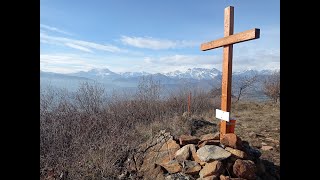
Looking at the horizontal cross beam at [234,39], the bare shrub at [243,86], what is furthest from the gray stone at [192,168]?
the bare shrub at [243,86]

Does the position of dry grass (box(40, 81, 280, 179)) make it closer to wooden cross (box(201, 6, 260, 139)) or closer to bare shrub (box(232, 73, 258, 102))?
wooden cross (box(201, 6, 260, 139))

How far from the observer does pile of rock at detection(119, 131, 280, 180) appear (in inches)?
161

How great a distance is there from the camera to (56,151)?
193 inches

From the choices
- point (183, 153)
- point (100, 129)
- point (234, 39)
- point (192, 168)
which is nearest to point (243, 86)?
point (100, 129)

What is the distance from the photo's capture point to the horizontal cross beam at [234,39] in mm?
4072

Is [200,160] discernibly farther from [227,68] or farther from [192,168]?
[227,68]

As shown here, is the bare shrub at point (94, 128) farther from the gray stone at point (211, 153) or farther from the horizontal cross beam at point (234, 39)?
the horizontal cross beam at point (234, 39)

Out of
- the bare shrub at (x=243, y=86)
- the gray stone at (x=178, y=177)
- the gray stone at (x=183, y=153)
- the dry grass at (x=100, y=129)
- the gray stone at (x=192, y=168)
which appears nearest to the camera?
the gray stone at (x=178, y=177)

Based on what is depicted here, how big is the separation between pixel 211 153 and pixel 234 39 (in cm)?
186

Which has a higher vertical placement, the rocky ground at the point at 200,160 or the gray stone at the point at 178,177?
the rocky ground at the point at 200,160
